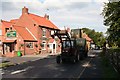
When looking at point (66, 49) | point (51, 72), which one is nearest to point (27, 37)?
point (66, 49)

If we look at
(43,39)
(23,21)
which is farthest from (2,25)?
(43,39)

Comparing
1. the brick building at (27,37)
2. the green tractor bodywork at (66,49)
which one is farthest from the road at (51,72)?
the brick building at (27,37)

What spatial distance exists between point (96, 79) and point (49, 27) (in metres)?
43.0

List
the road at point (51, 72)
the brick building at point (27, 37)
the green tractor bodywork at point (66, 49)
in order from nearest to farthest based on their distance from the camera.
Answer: the road at point (51, 72)
the green tractor bodywork at point (66, 49)
the brick building at point (27, 37)

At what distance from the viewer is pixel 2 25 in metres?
52.9

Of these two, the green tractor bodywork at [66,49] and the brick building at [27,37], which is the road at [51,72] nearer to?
the green tractor bodywork at [66,49]

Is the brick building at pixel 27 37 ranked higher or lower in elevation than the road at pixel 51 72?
higher

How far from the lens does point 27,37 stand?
48.2 metres

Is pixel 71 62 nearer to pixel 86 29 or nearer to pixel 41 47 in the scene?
pixel 41 47

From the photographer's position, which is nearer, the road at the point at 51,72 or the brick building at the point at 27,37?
the road at the point at 51,72

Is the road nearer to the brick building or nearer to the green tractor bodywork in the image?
the green tractor bodywork

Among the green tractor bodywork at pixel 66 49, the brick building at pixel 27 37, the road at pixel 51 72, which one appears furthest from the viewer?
the brick building at pixel 27 37

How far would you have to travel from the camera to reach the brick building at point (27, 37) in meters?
45.8

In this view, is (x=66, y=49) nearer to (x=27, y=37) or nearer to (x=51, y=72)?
(x=51, y=72)
